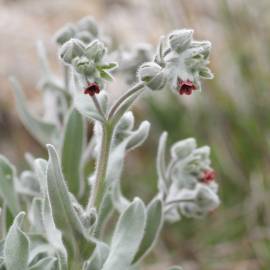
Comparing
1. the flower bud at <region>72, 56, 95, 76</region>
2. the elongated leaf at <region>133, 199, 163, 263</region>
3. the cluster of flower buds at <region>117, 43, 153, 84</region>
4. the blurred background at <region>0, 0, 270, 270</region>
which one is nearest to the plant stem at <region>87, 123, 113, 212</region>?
the flower bud at <region>72, 56, 95, 76</region>

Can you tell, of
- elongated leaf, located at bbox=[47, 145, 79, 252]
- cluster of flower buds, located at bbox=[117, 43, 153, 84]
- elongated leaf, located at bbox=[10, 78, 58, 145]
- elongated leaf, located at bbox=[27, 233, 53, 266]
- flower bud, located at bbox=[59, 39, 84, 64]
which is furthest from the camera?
cluster of flower buds, located at bbox=[117, 43, 153, 84]

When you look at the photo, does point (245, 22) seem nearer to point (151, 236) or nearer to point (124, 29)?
point (124, 29)

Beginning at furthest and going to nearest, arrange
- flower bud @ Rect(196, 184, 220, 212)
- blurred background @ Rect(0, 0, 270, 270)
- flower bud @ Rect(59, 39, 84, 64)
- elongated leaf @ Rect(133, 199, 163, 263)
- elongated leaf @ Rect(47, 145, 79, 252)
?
blurred background @ Rect(0, 0, 270, 270) < flower bud @ Rect(196, 184, 220, 212) < elongated leaf @ Rect(133, 199, 163, 263) < flower bud @ Rect(59, 39, 84, 64) < elongated leaf @ Rect(47, 145, 79, 252)

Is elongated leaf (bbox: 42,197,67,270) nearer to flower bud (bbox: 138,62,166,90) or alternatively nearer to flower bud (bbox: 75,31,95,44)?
flower bud (bbox: 138,62,166,90)

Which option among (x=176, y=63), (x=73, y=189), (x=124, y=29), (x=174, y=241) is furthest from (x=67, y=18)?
(x=176, y=63)

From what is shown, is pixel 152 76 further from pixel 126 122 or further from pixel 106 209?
pixel 106 209

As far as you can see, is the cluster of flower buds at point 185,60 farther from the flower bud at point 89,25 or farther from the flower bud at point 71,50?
the flower bud at point 89,25

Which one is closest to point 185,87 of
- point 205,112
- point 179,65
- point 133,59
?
point 179,65
